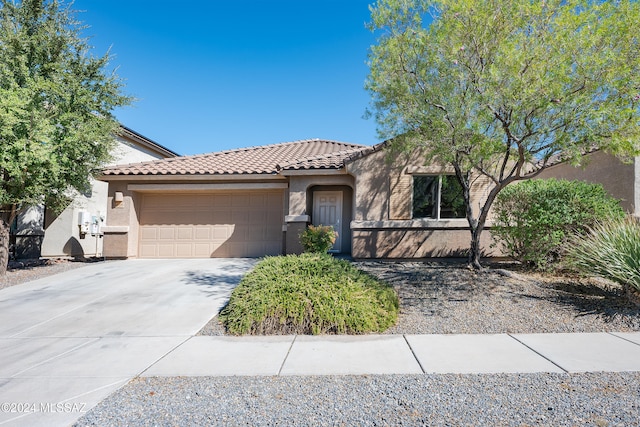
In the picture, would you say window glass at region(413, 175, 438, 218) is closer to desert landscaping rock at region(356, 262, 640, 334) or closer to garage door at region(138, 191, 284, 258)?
desert landscaping rock at region(356, 262, 640, 334)

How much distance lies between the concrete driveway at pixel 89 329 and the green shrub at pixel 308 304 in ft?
3.12

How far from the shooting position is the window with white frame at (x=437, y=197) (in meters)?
11.1

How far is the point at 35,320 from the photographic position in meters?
5.91

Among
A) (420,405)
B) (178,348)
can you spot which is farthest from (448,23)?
(178,348)

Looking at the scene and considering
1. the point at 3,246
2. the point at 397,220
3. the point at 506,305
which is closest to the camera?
the point at 506,305

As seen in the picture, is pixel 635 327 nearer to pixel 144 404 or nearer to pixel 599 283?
pixel 599 283

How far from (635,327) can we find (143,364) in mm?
7145

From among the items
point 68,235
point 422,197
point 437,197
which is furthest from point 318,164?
point 68,235

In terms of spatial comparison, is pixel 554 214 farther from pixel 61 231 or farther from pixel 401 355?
pixel 61 231

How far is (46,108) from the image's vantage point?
895cm

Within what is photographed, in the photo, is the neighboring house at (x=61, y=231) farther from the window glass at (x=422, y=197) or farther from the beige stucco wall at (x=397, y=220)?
the window glass at (x=422, y=197)

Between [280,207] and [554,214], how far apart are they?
840cm

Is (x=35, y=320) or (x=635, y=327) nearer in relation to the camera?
(x=635, y=327)

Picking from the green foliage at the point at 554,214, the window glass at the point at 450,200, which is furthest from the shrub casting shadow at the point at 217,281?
the green foliage at the point at 554,214
